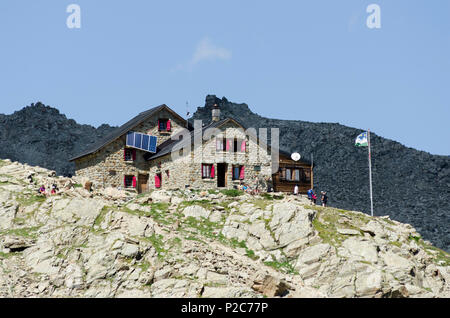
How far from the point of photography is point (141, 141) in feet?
193

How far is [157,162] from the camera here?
57.5 m

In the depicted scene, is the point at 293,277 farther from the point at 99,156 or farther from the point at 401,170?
the point at 401,170

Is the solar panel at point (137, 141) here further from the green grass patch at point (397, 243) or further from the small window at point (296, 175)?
the green grass patch at point (397, 243)

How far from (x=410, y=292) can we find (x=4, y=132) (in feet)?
302

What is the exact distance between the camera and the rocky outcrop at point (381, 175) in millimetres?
101188

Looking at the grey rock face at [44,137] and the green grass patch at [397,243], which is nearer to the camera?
the green grass patch at [397,243]

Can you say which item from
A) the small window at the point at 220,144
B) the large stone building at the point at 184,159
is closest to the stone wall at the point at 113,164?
the large stone building at the point at 184,159

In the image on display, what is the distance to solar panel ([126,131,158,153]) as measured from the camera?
58.3 metres

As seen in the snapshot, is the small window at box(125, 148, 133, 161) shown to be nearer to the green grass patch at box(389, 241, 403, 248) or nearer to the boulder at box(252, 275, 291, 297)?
the boulder at box(252, 275, 291, 297)

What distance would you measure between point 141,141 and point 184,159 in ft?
24.6

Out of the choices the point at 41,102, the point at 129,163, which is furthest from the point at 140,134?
the point at 41,102

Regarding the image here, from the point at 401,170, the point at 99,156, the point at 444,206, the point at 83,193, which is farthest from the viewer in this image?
the point at 401,170

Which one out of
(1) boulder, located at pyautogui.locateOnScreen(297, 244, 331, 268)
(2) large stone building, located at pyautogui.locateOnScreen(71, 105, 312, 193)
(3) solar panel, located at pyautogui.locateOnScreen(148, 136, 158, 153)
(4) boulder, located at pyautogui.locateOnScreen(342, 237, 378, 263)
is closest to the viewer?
(1) boulder, located at pyautogui.locateOnScreen(297, 244, 331, 268)

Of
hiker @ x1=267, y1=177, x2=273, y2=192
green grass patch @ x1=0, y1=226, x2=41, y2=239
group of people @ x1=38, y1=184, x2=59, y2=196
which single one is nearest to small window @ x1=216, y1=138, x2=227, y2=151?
hiker @ x1=267, y1=177, x2=273, y2=192
